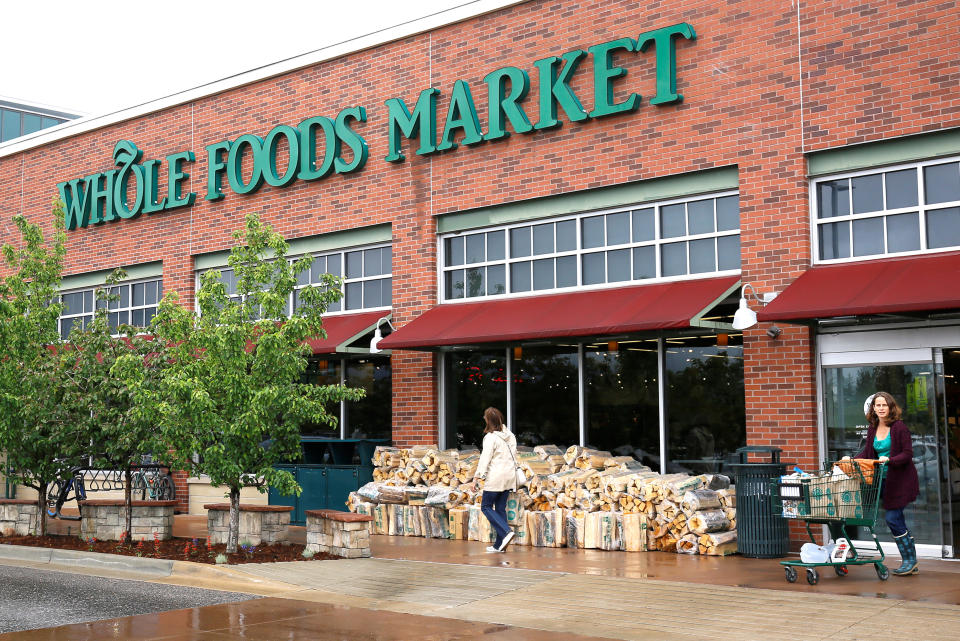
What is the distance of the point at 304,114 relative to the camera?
19.2 meters

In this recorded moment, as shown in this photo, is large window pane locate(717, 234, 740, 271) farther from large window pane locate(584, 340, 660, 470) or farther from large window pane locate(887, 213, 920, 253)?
large window pane locate(887, 213, 920, 253)

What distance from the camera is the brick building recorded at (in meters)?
12.8

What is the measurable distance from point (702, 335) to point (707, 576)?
4316 millimetres

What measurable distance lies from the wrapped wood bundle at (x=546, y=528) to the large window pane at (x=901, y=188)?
18.7 feet

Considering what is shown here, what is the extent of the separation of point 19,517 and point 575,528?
8500mm

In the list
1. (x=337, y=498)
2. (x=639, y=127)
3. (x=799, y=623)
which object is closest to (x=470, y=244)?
(x=639, y=127)

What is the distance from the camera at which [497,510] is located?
1386 cm

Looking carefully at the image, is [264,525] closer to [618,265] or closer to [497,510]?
[497,510]

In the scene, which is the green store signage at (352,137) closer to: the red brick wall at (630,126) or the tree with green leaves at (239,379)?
the red brick wall at (630,126)

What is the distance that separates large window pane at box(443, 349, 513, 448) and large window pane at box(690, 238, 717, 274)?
11.6 feet

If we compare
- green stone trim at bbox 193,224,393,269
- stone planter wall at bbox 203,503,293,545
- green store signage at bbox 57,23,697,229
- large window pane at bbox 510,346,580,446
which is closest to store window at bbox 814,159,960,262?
green store signage at bbox 57,23,697,229

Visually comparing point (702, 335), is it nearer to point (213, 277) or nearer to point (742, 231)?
point (742, 231)

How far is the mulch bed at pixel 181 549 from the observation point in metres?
12.9

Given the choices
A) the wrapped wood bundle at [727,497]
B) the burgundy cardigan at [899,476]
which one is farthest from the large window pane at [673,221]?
the burgundy cardigan at [899,476]
